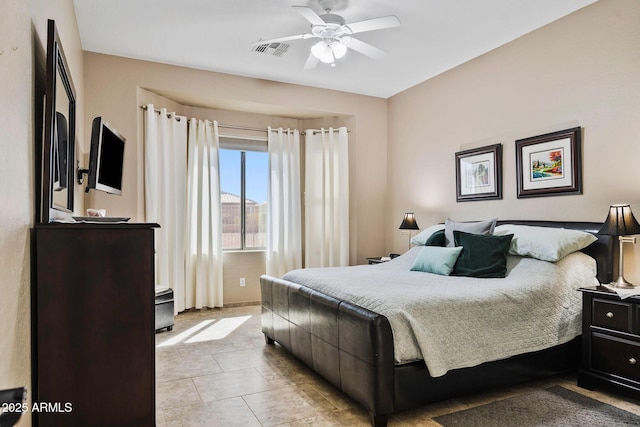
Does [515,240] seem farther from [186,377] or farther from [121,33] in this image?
[121,33]

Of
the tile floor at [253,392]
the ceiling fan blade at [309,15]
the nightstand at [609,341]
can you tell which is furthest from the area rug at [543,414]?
the ceiling fan blade at [309,15]

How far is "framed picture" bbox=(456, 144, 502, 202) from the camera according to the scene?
4.23 m

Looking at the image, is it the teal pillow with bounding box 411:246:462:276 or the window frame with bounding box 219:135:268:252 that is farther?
the window frame with bounding box 219:135:268:252

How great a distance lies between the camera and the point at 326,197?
5.71 metres

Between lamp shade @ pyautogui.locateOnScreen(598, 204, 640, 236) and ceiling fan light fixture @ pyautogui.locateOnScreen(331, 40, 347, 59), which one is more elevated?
ceiling fan light fixture @ pyautogui.locateOnScreen(331, 40, 347, 59)

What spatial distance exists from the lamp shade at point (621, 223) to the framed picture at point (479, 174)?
1.40m

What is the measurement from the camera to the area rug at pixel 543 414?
2.28 meters

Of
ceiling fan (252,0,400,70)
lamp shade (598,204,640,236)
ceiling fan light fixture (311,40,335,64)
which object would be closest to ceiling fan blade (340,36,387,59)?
ceiling fan (252,0,400,70)

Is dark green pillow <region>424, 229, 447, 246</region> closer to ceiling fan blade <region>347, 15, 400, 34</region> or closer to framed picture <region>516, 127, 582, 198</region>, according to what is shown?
framed picture <region>516, 127, 582, 198</region>

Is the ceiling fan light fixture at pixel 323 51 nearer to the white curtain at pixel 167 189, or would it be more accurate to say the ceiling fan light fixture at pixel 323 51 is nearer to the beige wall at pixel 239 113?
the beige wall at pixel 239 113

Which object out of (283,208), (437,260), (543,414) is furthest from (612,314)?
(283,208)

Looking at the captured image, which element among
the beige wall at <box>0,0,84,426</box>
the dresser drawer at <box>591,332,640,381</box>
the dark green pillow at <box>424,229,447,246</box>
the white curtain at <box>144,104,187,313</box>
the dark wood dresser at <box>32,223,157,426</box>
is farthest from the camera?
the white curtain at <box>144,104,187,313</box>

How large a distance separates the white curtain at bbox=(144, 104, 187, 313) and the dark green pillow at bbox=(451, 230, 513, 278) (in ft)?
10.2

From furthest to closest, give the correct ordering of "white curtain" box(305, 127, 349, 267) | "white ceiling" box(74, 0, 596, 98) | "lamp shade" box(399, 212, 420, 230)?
"white curtain" box(305, 127, 349, 267) → "lamp shade" box(399, 212, 420, 230) → "white ceiling" box(74, 0, 596, 98)
